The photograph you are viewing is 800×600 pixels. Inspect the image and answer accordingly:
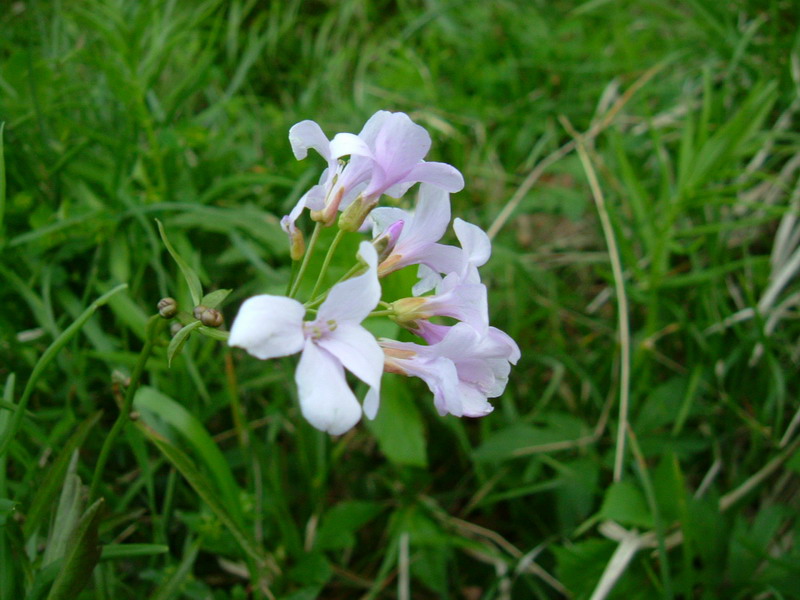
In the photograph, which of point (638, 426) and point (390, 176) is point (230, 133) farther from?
point (638, 426)

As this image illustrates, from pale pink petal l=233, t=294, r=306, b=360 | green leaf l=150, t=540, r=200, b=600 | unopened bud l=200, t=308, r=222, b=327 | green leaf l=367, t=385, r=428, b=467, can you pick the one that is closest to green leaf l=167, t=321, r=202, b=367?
unopened bud l=200, t=308, r=222, b=327

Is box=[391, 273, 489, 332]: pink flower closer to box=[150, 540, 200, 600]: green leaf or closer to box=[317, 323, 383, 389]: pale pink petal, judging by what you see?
box=[317, 323, 383, 389]: pale pink petal

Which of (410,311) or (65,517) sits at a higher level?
(410,311)

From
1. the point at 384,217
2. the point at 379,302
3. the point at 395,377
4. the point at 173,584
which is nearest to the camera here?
the point at 379,302

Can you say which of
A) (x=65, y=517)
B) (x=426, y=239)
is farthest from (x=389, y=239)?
(x=65, y=517)

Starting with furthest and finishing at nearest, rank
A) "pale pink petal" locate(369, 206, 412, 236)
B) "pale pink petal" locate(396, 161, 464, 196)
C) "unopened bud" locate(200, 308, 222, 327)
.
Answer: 1. "pale pink petal" locate(369, 206, 412, 236)
2. "pale pink petal" locate(396, 161, 464, 196)
3. "unopened bud" locate(200, 308, 222, 327)

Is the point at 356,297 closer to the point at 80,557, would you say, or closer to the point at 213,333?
the point at 213,333

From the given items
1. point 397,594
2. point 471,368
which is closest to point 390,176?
point 471,368

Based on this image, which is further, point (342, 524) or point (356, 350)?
point (342, 524)
